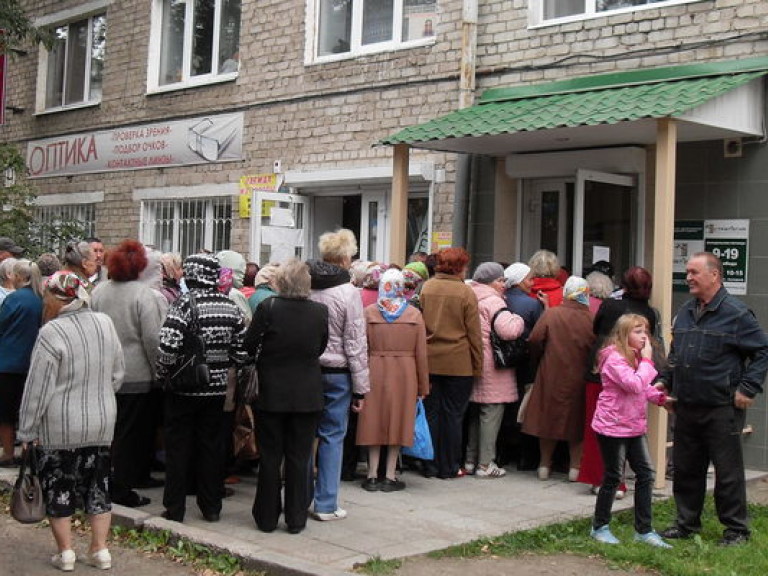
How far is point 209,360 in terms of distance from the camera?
21.4 ft

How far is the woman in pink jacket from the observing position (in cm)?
845

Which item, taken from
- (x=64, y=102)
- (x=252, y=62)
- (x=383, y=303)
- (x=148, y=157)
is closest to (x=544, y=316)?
(x=383, y=303)

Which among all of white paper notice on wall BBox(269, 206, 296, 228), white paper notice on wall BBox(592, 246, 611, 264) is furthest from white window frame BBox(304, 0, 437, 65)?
white paper notice on wall BBox(592, 246, 611, 264)

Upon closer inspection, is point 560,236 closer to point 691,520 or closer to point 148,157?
point 691,520

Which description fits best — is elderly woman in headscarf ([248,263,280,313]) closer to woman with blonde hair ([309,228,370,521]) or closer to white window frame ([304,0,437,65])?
woman with blonde hair ([309,228,370,521])

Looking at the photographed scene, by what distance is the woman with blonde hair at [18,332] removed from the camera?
811cm

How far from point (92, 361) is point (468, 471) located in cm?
382

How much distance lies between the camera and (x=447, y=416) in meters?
8.29

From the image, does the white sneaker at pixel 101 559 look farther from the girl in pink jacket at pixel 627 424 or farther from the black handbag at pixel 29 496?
the girl in pink jacket at pixel 627 424

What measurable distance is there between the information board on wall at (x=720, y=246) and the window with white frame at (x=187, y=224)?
255 inches

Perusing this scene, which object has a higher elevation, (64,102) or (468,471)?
(64,102)

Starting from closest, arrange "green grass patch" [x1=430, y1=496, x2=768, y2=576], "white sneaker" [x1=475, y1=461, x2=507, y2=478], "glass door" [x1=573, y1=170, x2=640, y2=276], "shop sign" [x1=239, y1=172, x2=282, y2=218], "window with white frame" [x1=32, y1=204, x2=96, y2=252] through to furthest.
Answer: "green grass patch" [x1=430, y1=496, x2=768, y2=576]
"white sneaker" [x1=475, y1=461, x2=507, y2=478]
"glass door" [x1=573, y1=170, x2=640, y2=276]
"shop sign" [x1=239, y1=172, x2=282, y2=218]
"window with white frame" [x1=32, y1=204, x2=96, y2=252]

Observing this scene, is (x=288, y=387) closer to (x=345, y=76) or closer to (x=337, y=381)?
(x=337, y=381)

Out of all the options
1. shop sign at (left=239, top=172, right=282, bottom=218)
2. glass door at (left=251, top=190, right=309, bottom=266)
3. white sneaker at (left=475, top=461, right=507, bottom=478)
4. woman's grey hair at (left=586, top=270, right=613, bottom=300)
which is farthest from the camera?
shop sign at (left=239, top=172, right=282, bottom=218)
